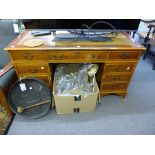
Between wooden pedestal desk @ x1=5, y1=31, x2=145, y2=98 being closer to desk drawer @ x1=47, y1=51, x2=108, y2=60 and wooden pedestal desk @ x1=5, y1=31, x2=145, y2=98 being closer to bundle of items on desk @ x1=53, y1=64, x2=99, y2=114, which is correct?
desk drawer @ x1=47, y1=51, x2=108, y2=60

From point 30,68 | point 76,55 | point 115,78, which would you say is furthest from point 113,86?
point 30,68

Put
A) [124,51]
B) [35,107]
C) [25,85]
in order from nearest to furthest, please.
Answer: [124,51] → [25,85] → [35,107]

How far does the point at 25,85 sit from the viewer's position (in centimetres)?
144

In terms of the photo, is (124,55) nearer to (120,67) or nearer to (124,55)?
(124,55)

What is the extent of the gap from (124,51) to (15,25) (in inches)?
46.5

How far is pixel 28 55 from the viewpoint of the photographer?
1.28 meters

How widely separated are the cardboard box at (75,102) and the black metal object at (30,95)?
0.43 ft

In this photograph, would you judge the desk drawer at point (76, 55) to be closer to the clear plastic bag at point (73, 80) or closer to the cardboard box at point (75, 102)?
the clear plastic bag at point (73, 80)

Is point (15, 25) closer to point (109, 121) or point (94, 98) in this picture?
point (94, 98)

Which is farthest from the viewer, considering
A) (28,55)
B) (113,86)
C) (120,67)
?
(113,86)

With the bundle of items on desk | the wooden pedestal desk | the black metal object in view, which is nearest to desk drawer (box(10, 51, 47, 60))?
the wooden pedestal desk

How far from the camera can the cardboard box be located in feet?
4.67

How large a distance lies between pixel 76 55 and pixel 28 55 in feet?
1.45

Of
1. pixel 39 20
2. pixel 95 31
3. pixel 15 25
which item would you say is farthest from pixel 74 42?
pixel 15 25
